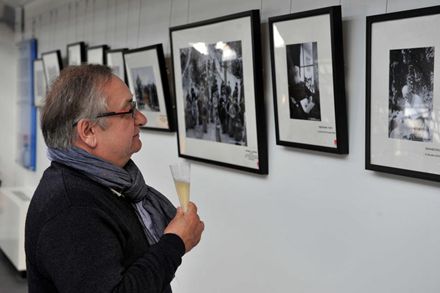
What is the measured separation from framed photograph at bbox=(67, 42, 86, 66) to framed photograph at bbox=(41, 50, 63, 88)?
17 cm

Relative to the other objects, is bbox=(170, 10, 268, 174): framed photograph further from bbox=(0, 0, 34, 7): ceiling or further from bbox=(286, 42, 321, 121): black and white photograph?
bbox=(0, 0, 34, 7): ceiling

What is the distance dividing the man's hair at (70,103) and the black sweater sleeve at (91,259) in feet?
0.76

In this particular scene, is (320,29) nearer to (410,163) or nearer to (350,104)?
(350,104)

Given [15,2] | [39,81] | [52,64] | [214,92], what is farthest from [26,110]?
[214,92]

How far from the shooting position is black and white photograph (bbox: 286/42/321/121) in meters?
1.77

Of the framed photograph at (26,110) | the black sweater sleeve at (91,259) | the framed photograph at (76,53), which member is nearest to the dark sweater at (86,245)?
the black sweater sleeve at (91,259)

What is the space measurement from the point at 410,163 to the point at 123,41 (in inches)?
90.0

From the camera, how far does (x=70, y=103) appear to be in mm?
1251

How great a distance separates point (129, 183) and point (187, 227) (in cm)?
20

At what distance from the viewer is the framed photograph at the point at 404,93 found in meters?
1.42

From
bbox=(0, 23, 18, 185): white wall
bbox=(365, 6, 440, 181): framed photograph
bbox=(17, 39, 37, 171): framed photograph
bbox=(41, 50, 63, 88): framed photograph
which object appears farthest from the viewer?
bbox=(0, 23, 18, 185): white wall

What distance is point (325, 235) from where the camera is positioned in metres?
1.87

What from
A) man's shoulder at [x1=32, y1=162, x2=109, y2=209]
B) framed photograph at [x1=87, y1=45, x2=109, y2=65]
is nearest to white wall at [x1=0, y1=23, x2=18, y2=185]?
framed photograph at [x1=87, y1=45, x2=109, y2=65]

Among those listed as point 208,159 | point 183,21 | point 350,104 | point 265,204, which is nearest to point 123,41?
point 183,21
